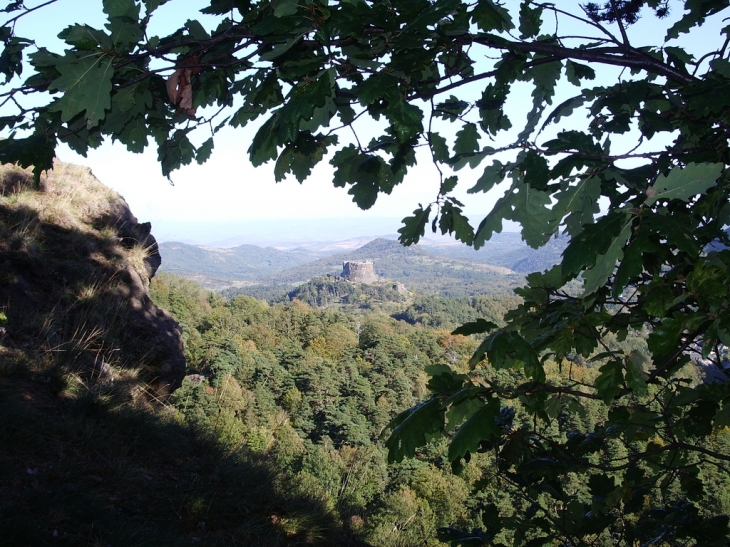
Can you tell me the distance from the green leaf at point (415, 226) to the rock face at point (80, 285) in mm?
3988

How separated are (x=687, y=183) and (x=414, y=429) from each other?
754 mm

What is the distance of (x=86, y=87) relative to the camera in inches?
39.2

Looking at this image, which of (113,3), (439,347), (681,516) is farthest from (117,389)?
(439,347)

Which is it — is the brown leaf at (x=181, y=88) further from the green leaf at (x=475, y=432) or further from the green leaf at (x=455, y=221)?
the green leaf at (x=475, y=432)

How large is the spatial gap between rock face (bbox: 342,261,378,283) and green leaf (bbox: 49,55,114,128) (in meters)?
117

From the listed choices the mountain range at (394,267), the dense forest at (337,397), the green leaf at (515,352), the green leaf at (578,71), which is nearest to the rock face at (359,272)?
the mountain range at (394,267)

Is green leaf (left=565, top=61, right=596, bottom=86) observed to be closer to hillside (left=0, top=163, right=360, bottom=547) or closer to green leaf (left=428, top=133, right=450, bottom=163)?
green leaf (left=428, top=133, right=450, bottom=163)

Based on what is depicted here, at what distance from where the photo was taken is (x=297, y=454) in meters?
23.4

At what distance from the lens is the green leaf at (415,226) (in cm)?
166

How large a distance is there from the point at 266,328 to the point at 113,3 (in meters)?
38.4

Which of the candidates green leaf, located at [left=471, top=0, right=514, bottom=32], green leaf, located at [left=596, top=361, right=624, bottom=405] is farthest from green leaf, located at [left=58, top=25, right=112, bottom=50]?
green leaf, located at [left=596, top=361, right=624, bottom=405]

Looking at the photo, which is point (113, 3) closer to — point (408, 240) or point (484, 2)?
point (484, 2)

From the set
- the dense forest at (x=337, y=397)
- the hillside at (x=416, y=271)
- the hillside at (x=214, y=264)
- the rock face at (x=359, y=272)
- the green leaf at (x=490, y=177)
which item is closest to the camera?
the green leaf at (x=490, y=177)

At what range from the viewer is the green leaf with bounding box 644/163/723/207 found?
0.87 meters
